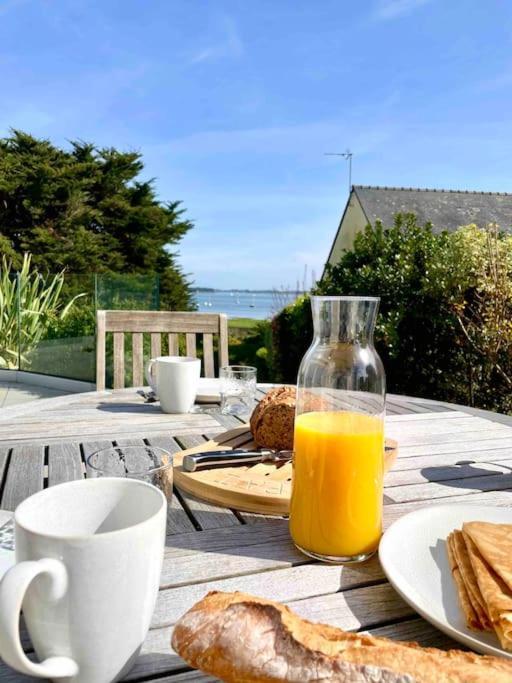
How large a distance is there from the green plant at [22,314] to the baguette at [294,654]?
6.66 metres

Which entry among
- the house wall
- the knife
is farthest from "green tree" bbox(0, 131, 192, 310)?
the knife

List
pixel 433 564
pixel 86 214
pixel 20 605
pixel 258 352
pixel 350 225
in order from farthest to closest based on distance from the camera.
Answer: pixel 86 214
pixel 350 225
pixel 258 352
pixel 433 564
pixel 20 605

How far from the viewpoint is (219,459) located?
3.02 ft

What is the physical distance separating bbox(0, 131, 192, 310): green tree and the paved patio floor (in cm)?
405

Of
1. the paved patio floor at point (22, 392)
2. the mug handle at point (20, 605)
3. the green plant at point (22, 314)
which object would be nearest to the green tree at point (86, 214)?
the green plant at point (22, 314)

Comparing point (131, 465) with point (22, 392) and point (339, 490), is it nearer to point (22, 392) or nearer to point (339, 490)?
point (339, 490)

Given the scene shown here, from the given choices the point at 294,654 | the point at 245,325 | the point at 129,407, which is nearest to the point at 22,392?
the point at 129,407

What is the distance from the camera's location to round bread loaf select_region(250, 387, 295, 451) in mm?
1037

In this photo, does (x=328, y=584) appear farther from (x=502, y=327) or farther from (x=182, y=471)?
(x=502, y=327)

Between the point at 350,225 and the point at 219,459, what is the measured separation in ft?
35.6

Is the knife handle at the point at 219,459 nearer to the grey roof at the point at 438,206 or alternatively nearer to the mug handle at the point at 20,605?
the mug handle at the point at 20,605

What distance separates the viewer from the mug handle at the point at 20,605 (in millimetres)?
356

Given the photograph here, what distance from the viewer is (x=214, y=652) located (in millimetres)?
389

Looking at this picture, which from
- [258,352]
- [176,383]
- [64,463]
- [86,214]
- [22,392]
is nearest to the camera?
[64,463]
